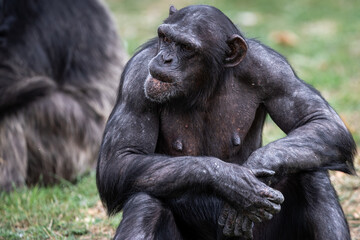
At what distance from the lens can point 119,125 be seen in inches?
184

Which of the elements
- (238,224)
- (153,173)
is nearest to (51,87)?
(153,173)

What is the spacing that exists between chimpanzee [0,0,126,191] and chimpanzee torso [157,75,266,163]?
3206mm

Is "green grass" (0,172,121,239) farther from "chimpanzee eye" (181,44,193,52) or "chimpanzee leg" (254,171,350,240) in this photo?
"chimpanzee eye" (181,44,193,52)

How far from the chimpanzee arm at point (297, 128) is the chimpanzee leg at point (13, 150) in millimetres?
3682

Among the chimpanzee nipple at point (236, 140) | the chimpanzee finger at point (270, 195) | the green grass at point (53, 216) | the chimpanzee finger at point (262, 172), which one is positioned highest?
the chimpanzee finger at point (262, 172)

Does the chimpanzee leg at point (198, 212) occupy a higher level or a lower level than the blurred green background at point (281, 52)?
higher

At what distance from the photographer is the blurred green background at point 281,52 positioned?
5.86m

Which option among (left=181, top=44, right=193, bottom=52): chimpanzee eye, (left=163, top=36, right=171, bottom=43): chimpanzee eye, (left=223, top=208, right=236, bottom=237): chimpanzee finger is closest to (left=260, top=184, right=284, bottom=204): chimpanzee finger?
(left=223, top=208, right=236, bottom=237): chimpanzee finger

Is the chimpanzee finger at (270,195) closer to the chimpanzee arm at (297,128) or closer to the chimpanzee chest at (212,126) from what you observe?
the chimpanzee arm at (297,128)

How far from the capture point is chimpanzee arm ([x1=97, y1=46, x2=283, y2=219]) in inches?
163

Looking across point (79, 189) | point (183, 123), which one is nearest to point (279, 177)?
point (183, 123)

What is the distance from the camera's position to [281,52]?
11930 millimetres

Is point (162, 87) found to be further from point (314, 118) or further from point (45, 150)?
point (45, 150)

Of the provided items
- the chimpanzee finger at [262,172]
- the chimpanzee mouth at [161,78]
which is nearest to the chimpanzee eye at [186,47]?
the chimpanzee mouth at [161,78]
